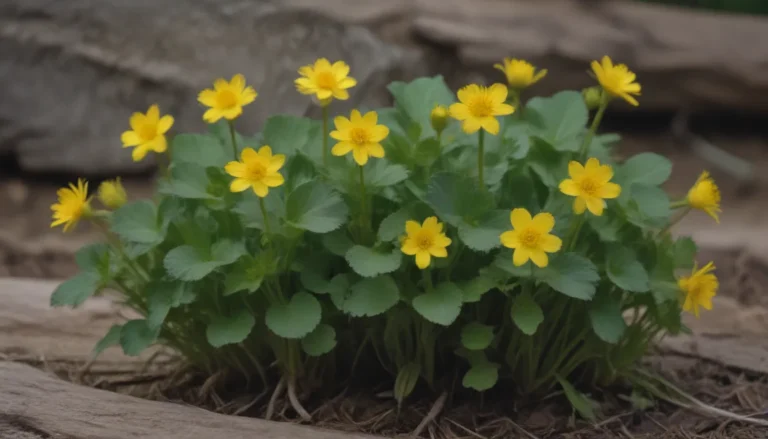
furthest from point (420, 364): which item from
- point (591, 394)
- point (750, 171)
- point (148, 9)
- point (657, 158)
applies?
point (750, 171)

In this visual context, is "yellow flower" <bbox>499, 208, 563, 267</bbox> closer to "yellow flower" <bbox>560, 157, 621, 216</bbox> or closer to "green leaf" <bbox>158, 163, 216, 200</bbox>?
"yellow flower" <bbox>560, 157, 621, 216</bbox>

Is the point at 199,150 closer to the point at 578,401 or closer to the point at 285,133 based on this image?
the point at 285,133

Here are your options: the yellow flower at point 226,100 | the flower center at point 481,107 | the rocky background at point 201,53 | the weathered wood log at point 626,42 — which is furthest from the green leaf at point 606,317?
the weathered wood log at point 626,42

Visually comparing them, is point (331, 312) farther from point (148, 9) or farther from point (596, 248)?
point (148, 9)

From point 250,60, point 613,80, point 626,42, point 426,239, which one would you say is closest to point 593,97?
point 613,80

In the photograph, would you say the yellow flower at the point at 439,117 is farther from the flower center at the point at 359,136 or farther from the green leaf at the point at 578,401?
the green leaf at the point at 578,401

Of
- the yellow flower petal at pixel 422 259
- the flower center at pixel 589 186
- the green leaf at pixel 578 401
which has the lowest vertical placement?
the green leaf at pixel 578 401

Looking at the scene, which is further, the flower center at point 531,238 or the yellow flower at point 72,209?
the yellow flower at point 72,209
